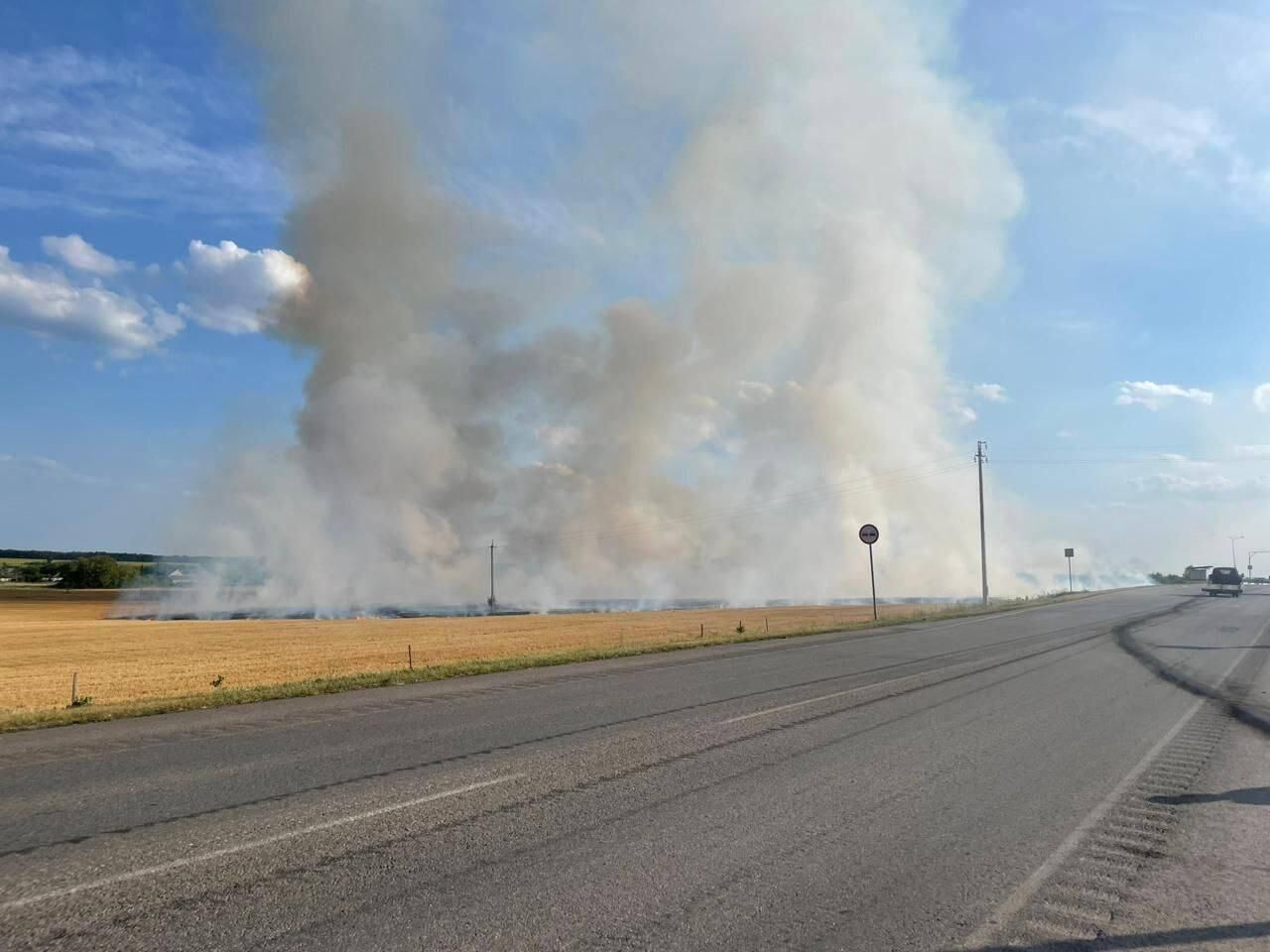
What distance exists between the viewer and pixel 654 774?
7.18 metres

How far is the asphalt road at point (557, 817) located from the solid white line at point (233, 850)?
0.02m

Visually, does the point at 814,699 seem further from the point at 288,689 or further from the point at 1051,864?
the point at 288,689

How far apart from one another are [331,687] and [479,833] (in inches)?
350

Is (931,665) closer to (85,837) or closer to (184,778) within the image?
(184,778)

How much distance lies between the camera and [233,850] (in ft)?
17.1

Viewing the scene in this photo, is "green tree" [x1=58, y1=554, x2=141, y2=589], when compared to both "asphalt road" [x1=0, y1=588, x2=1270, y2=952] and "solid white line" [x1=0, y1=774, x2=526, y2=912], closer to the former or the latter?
"asphalt road" [x1=0, y1=588, x2=1270, y2=952]

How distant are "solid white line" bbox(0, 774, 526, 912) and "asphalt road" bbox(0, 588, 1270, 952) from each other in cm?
2

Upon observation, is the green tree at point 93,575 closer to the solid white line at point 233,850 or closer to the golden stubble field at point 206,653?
the golden stubble field at point 206,653

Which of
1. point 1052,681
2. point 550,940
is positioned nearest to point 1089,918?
point 550,940

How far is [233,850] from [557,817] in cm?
203

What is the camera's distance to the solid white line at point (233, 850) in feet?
14.7

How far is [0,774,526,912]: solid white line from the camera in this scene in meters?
4.48

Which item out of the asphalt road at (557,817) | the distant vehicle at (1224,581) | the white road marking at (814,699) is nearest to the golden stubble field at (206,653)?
the asphalt road at (557,817)

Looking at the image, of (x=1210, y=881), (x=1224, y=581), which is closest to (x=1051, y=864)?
(x=1210, y=881)
